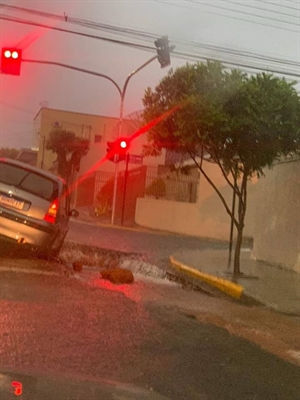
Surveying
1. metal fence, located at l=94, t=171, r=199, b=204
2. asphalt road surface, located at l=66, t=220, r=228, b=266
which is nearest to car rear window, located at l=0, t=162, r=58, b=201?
asphalt road surface, located at l=66, t=220, r=228, b=266

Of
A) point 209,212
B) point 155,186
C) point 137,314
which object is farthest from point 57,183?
point 155,186

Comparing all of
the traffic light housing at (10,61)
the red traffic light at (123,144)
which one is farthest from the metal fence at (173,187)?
the traffic light housing at (10,61)

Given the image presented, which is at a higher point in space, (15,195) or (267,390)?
(15,195)

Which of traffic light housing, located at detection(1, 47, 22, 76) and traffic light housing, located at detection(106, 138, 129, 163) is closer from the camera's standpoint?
traffic light housing, located at detection(1, 47, 22, 76)

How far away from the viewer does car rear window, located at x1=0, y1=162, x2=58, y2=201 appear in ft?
41.4

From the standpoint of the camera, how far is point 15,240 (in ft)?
40.7

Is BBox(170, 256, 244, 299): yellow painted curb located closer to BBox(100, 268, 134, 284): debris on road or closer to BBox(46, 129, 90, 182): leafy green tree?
BBox(100, 268, 134, 284): debris on road

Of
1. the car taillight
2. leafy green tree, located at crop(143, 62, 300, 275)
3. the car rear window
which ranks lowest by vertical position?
the car taillight

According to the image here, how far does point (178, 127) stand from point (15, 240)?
14.0 ft

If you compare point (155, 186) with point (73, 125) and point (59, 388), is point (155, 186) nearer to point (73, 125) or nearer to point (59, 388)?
point (59, 388)

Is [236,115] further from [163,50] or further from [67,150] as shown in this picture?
[67,150]

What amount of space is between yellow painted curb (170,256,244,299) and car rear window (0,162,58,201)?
3.59 meters

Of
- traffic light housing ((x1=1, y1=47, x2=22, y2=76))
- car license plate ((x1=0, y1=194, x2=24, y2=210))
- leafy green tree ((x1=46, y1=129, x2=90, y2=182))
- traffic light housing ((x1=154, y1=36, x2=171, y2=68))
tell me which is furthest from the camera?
leafy green tree ((x1=46, y1=129, x2=90, y2=182))

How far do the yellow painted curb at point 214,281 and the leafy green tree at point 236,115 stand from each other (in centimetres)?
79
